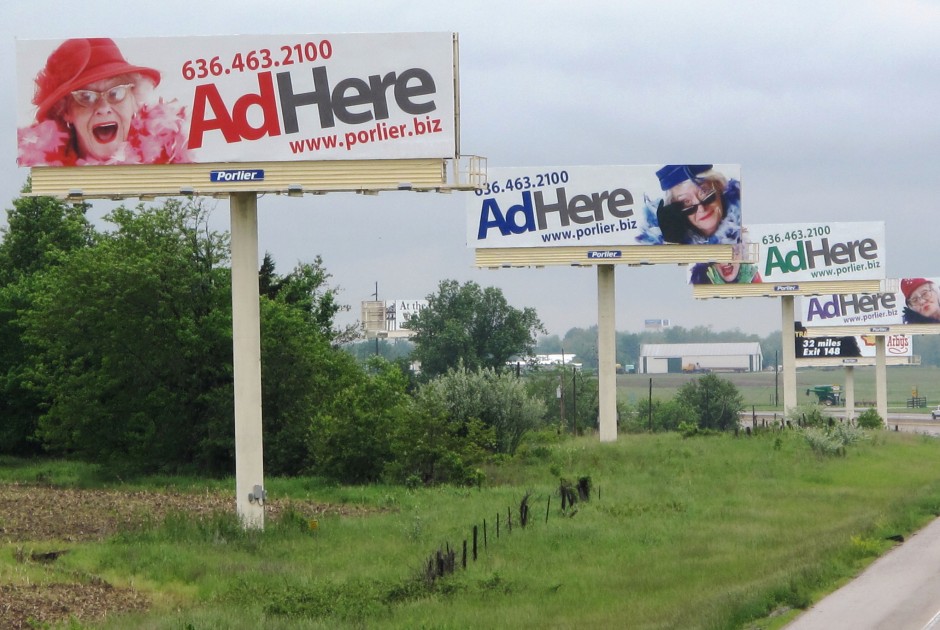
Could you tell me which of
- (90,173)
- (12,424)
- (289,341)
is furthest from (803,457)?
(12,424)

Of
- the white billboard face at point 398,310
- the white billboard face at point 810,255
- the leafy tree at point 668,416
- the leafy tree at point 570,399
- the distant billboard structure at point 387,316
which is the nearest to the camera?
the white billboard face at point 810,255

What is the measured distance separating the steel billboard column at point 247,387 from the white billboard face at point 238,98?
221cm

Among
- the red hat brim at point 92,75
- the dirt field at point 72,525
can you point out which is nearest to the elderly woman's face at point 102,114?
the red hat brim at point 92,75

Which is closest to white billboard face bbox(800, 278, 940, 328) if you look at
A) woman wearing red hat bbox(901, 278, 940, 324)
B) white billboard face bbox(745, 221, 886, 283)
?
woman wearing red hat bbox(901, 278, 940, 324)

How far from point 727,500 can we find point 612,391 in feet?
49.2

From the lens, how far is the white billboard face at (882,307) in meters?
69.9

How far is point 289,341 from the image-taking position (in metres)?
36.8

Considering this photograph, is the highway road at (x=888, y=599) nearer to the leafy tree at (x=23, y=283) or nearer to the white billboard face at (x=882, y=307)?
the leafy tree at (x=23, y=283)

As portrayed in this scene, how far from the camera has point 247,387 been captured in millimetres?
24922

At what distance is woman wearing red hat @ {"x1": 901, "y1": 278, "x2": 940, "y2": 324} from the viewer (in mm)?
69750

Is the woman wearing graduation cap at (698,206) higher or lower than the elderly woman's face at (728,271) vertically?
higher

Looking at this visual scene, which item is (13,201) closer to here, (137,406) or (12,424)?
(12,424)

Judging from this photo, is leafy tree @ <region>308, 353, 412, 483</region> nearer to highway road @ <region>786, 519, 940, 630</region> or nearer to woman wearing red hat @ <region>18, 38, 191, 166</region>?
woman wearing red hat @ <region>18, 38, 191, 166</region>

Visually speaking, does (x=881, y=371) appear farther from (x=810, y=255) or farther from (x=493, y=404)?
(x=493, y=404)
